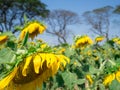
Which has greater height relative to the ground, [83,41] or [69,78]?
[83,41]

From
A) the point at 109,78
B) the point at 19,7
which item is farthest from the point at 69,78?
the point at 19,7

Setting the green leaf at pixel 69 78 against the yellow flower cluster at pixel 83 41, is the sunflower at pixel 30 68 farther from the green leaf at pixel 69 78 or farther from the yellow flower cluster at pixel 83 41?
the yellow flower cluster at pixel 83 41

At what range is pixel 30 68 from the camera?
1.45 metres

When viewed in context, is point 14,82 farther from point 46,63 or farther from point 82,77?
point 82,77

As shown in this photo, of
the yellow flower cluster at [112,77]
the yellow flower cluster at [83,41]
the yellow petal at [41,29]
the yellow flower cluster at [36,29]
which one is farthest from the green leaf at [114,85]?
the yellow flower cluster at [83,41]

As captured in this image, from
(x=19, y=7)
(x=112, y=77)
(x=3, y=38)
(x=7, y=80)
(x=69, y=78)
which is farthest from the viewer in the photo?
(x=19, y=7)

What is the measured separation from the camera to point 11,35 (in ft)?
8.38

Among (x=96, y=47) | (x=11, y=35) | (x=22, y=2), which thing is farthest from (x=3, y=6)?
(x=11, y=35)

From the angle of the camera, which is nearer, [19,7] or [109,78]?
[109,78]

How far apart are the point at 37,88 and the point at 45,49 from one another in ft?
0.66

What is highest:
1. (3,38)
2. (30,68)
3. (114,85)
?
(3,38)

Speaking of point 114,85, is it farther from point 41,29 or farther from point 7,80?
point 41,29

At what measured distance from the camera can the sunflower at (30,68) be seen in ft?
4.61

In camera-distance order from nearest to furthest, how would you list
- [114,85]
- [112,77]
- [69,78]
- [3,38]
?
1. [114,85]
2. [112,77]
3. [69,78]
4. [3,38]
